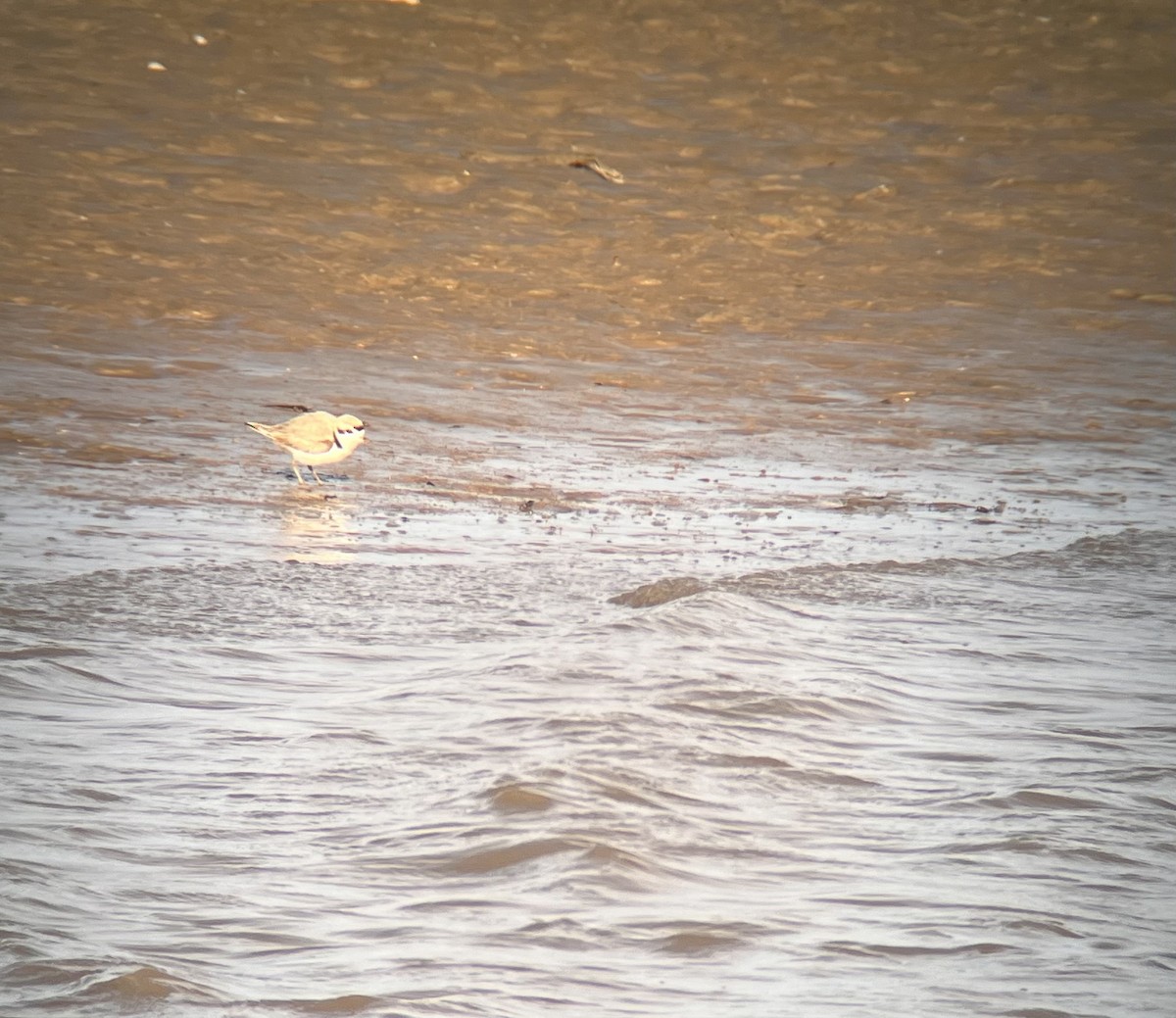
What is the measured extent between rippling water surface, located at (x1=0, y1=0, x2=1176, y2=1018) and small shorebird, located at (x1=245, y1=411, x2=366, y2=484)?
0.17 meters

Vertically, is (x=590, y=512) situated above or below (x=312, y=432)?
below

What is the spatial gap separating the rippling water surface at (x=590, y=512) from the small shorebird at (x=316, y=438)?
0.56 feet

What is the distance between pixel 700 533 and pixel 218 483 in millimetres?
1862

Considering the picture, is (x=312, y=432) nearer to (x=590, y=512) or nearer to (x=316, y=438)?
(x=316, y=438)

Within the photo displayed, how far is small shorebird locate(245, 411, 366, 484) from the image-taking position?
645 centimetres

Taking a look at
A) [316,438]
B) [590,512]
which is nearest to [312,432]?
[316,438]

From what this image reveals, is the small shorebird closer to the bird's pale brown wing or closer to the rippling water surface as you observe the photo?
the bird's pale brown wing

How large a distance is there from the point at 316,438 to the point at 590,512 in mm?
1127

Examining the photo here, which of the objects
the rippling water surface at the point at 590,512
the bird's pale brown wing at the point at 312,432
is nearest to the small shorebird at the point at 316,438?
the bird's pale brown wing at the point at 312,432

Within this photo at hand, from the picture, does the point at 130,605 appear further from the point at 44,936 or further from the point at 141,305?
the point at 141,305

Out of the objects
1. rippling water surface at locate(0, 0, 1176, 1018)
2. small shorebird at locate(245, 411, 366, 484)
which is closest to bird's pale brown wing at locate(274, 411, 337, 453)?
small shorebird at locate(245, 411, 366, 484)

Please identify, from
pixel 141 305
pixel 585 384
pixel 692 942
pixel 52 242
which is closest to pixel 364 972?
pixel 692 942

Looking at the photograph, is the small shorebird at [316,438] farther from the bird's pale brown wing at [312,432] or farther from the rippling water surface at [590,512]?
the rippling water surface at [590,512]

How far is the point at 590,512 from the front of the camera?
621 cm
